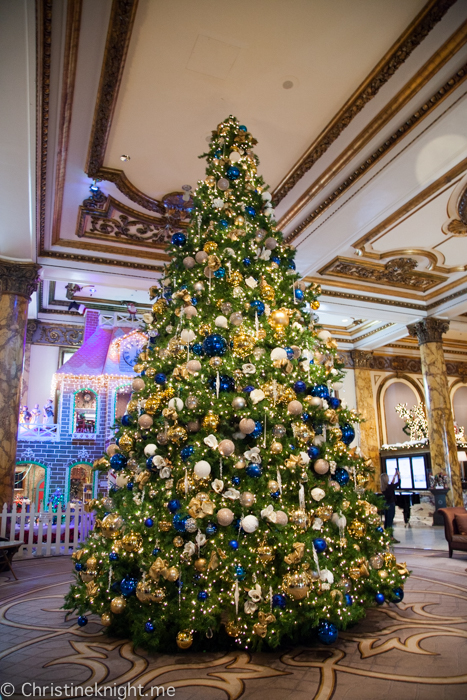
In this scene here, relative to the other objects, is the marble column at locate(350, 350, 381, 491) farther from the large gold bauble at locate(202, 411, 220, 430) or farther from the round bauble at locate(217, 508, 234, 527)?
the round bauble at locate(217, 508, 234, 527)

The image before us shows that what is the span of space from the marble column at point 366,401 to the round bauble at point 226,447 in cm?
1238

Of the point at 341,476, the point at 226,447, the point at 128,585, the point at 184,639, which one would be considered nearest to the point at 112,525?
the point at 128,585

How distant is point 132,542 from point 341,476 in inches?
57.6

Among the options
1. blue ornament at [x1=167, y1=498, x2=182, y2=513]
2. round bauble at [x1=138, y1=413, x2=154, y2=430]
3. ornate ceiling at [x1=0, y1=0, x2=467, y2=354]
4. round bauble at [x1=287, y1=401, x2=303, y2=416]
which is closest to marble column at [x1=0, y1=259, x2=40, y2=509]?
ornate ceiling at [x1=0, y1=0, x2=467, y2=354]

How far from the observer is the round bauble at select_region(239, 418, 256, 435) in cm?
284

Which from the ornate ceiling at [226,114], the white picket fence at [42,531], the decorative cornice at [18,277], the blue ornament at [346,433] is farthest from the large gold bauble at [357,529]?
the decorative cornice at [18,277]

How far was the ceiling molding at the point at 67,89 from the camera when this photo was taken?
3906 mm

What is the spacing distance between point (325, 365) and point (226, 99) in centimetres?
347

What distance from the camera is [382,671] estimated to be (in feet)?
7.82

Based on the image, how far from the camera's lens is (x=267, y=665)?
249cm

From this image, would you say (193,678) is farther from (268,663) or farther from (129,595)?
(129,595)

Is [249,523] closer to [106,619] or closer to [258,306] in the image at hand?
[106,619]

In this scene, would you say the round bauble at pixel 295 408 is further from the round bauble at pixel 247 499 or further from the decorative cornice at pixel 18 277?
the decorative cornice at pixel 18 277

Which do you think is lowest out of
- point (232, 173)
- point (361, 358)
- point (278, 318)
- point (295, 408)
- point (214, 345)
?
point (295, 408)
